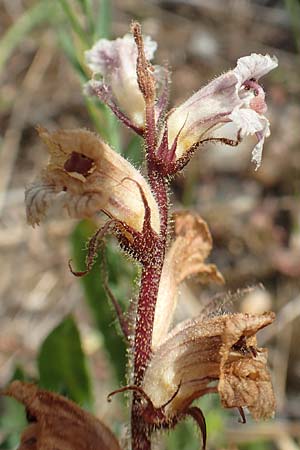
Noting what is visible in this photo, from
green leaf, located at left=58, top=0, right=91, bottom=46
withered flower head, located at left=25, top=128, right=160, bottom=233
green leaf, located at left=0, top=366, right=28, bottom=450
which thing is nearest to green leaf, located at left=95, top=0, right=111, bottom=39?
green leaf, located at left=58, top=0, right=91, bottom=46

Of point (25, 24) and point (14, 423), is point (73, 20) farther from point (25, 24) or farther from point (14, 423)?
point (25, 24)

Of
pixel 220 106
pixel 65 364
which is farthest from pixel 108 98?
pixel 65 364

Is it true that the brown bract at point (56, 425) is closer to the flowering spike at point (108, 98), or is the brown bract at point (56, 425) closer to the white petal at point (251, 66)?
the flowering spike at point (108, 98)

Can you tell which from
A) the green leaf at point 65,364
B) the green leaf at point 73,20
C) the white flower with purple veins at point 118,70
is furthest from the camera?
the green leaf at point 65,364

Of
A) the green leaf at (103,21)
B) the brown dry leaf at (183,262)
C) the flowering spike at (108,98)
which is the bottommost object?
the brown dry leaf at (183,262)

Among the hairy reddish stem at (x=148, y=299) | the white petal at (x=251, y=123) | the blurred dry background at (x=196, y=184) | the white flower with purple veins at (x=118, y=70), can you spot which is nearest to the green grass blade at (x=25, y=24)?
the blurred dry background at (x=196, y=184)

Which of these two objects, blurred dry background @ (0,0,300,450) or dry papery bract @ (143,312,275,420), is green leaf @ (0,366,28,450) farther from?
dry papery bract @ (143,312,275,420)

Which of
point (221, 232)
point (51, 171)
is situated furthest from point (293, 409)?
point (51, 171)
